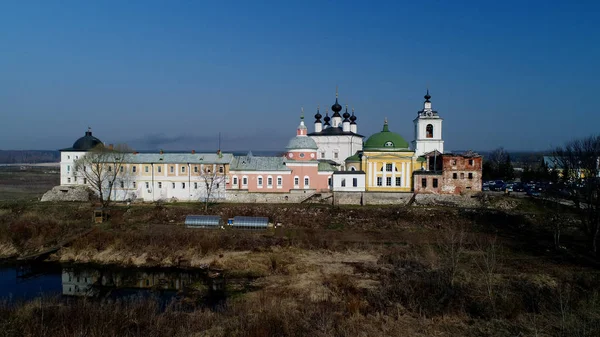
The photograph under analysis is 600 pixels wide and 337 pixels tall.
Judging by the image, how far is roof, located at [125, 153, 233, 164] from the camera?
37.6 metres

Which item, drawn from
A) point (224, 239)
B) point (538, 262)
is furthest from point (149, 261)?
point (538, 262)

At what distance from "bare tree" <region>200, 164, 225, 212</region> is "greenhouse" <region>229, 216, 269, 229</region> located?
23.9 ft

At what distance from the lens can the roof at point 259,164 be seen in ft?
122

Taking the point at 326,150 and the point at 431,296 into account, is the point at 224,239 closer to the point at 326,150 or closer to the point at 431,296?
the point at 431,296

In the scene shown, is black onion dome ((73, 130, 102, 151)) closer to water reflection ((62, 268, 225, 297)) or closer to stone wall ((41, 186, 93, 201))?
stone wall ((41, 186, 93, 201))

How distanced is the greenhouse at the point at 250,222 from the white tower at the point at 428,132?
21.0 m

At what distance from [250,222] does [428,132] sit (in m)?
23.4

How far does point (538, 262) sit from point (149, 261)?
1949 cm

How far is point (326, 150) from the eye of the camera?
4862cm

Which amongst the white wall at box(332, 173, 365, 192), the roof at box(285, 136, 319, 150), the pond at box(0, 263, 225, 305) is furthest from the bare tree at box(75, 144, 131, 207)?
the white wall at box(332, 173, 365, 192)

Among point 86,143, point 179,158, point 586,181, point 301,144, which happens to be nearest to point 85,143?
point 86,143

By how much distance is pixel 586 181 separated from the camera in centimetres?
2403

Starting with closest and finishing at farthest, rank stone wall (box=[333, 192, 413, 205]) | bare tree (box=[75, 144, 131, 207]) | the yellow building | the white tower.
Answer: stone wall (box=[333, 192, 413, 205]) → bare tree (box=[75, 144, 131, 207]) → the yellow building → the white tower

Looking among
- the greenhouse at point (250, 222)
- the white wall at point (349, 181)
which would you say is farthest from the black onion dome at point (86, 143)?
the white wall at point (349, 181)
